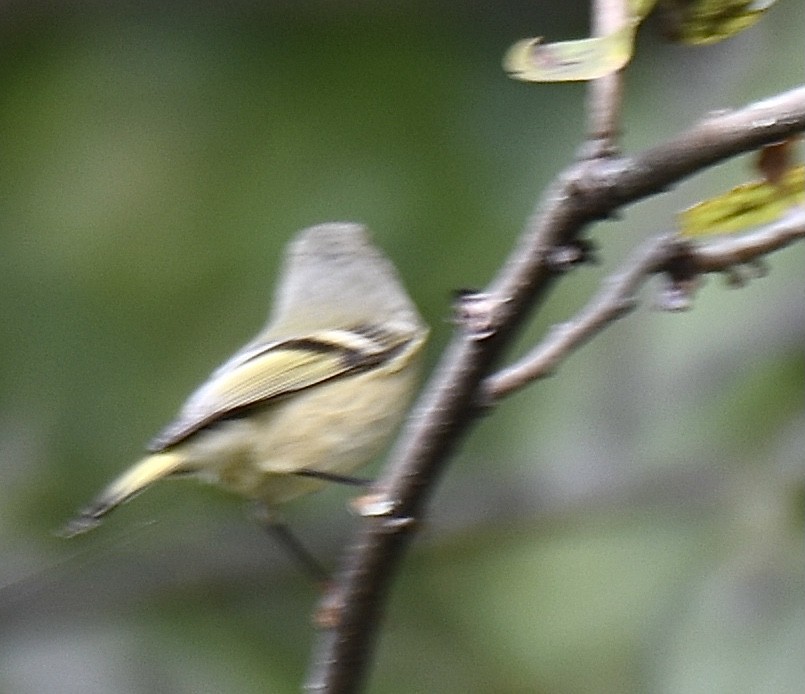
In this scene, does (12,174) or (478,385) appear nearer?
(478,385)

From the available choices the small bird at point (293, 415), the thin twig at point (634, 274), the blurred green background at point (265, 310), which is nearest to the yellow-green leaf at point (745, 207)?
the thin twig at point (634, 274)

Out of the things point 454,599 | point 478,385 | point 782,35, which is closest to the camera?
point 478,385

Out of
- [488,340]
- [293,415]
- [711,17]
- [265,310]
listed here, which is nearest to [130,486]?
[293,415]

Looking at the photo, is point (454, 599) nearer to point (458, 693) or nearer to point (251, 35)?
point (458, 693)

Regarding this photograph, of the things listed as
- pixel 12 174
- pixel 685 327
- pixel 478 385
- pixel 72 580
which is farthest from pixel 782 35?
pixel 478 385

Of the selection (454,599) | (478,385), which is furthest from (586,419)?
(478,385)

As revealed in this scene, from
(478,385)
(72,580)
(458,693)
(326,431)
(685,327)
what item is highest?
(478,385)

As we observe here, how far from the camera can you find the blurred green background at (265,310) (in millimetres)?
1977

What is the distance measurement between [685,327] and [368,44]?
630 mm

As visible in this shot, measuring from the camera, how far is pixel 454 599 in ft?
6.91

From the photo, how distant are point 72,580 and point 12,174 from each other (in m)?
0.61

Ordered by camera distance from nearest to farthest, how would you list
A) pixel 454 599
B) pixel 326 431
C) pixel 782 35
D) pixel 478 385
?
pixel 478 385, pixel 326 431, pixel 782 35, pixel 454 599

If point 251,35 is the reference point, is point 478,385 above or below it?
above

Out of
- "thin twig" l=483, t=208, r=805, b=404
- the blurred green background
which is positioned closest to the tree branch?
"thin twig" l=483, t=208, r=805, b=404
